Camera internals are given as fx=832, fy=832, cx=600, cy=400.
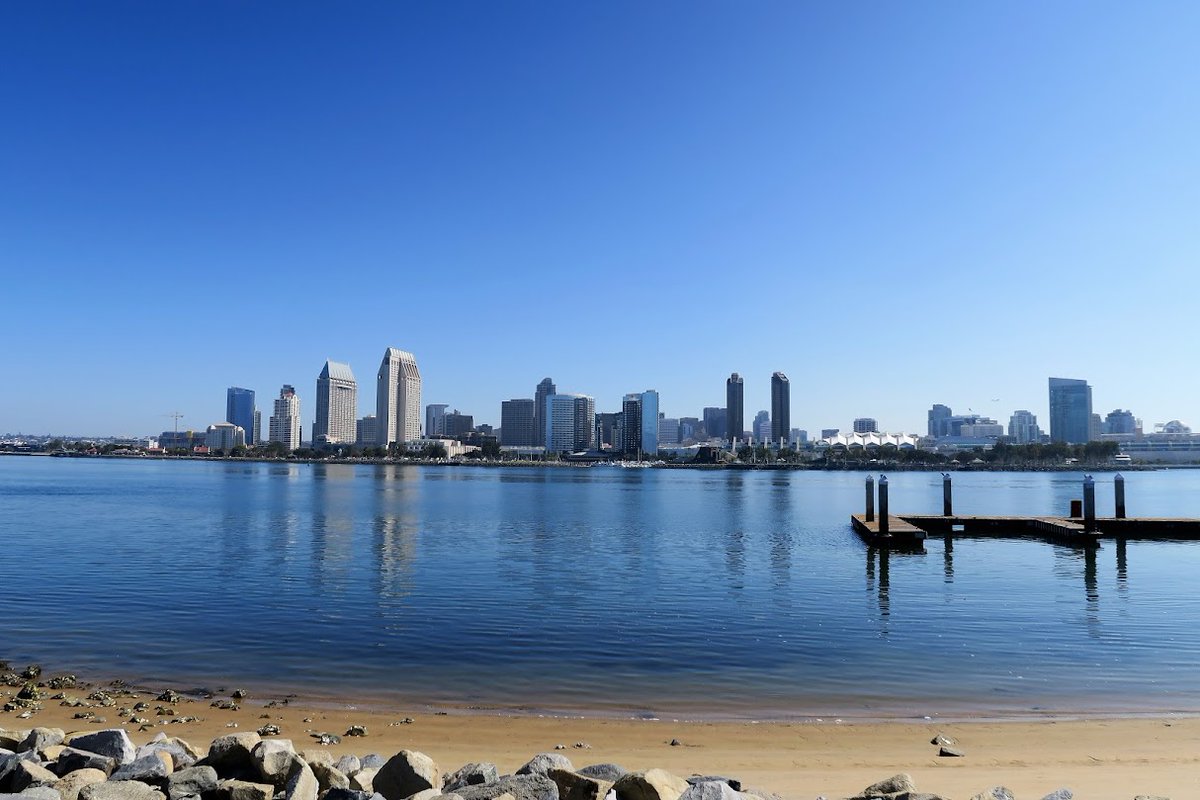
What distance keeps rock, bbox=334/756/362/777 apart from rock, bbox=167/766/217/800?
1.04 m

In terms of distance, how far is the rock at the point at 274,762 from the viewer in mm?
7039

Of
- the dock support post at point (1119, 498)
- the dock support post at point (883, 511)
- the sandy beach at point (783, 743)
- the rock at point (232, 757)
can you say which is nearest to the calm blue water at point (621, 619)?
the sandy beach at point (783, 743)

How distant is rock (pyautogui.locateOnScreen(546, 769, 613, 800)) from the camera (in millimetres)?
6807

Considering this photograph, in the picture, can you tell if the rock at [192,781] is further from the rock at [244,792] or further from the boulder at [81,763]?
the boulder at [81,763]

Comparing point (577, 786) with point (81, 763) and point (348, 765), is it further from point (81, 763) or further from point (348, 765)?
point (81, 763)

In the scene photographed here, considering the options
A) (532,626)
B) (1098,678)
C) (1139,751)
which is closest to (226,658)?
(532,626)

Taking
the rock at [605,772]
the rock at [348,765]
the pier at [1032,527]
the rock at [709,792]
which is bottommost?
the pier at [1032,527]

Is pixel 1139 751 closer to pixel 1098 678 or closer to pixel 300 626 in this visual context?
pixel 1098 678

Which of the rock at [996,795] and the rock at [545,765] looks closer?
the rock at [996,795]

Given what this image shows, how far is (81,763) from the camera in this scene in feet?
24.3

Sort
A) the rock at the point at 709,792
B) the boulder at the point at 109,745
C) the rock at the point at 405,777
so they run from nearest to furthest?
the rock at the point at 709,792, the rock at the point at 405,777, the boulder at the point at 109,745

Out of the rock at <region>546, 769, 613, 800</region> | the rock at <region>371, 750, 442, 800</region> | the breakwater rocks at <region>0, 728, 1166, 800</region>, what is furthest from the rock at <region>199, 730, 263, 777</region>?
the rock at <region>546, 769, 613, 800</region>

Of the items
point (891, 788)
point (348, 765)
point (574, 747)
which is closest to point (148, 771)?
point (348, 765)

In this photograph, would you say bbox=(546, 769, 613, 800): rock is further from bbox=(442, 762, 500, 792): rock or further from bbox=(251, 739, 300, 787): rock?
bbox=(251, 739, 300, 787): rock
